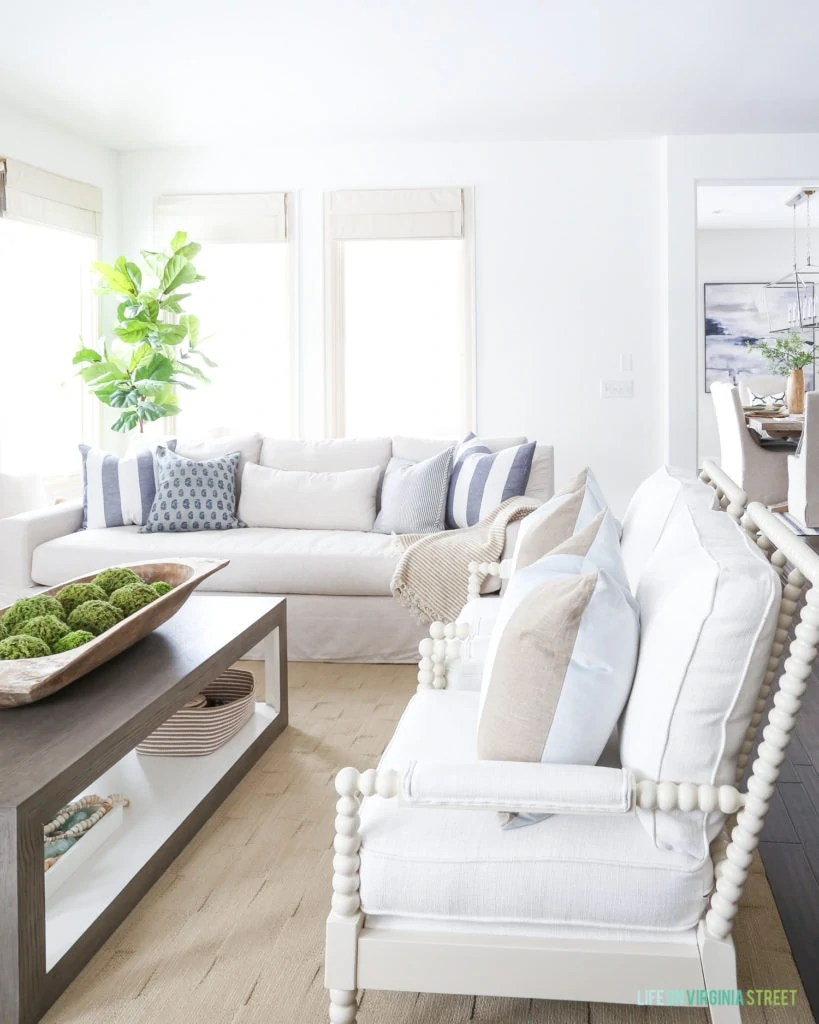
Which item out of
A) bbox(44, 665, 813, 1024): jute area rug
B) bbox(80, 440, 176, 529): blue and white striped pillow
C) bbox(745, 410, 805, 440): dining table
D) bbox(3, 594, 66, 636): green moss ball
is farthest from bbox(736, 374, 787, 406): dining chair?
bbox(3, 594, 66, 636): green moss ball

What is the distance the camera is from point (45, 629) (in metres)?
2.10

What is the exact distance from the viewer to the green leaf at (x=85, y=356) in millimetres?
5156

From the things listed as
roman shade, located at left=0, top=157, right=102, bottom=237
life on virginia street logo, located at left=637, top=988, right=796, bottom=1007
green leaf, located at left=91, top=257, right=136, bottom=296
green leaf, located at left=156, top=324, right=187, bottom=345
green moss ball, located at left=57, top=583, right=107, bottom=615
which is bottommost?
life on virginia street logo, located at left=637, top=988, right=796, bottom=1007

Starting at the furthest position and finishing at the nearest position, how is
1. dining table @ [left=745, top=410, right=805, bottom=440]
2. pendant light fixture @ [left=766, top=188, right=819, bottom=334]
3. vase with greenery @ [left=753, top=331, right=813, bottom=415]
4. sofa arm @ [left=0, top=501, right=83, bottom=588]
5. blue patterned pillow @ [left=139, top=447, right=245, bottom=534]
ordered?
1. pendant light fixture @ [left=766, top=188, right=819, bottom=334]
2. vase with greenery @ [left=753, top=331, right=813, bottom=415]
3. dining table @ [left=745, top=410, right=805, bottom=440]
4. blue patterned pillow @ [left=139, top=447, right=245, bottom=534]
5. sofa arm @ [left=0, top=501, right=83, bottom=588]

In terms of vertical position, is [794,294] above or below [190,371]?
above

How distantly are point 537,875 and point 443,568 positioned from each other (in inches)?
86.2

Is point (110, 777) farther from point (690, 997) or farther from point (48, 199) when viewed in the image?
point (48, 199)

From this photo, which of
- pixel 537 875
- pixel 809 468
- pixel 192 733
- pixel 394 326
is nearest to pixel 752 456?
pixel 809 468

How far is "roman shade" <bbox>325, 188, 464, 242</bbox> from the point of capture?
5684 millimetres

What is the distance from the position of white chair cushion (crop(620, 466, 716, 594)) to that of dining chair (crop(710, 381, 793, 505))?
4307 mm

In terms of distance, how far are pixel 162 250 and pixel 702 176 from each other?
10.9ft

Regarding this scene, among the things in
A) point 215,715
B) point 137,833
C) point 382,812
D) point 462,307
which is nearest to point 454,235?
point 462,307

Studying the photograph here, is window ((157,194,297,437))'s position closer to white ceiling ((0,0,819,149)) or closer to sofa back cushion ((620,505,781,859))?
white ceiling ((0,0,819,149))

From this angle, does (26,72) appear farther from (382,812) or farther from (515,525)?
(382,812)
